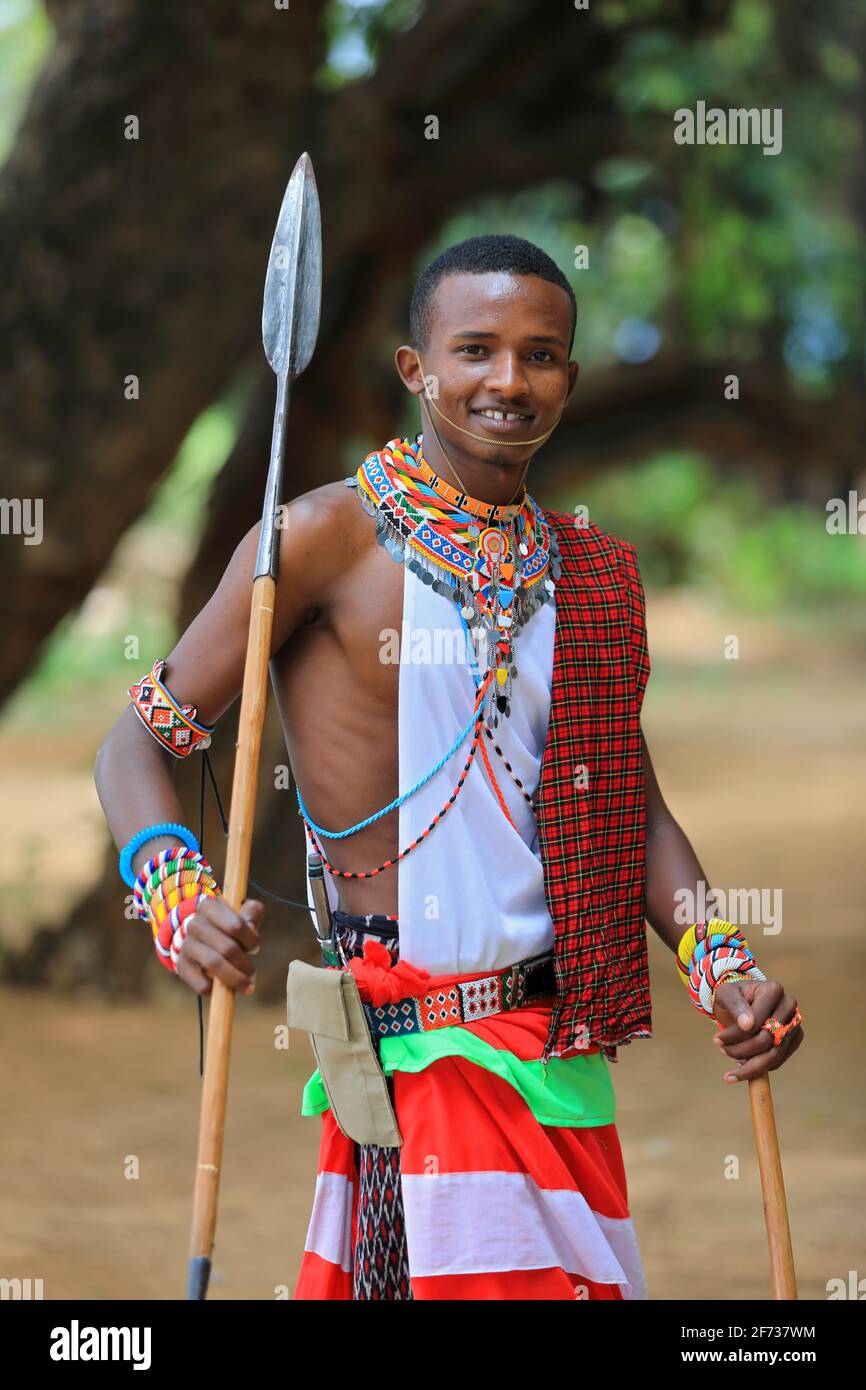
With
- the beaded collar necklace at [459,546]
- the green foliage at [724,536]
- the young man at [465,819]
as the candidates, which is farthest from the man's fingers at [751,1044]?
the green foliage at [724,536]

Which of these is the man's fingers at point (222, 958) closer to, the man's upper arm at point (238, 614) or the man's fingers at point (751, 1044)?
the man's upper arm at point (238, 614)

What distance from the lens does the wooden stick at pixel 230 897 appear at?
7.13 feet

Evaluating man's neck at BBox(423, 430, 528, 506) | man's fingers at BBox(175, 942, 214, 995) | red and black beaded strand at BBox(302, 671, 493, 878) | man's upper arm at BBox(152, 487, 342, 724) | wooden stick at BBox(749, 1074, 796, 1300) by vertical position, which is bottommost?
wooden stick at BBox(749, 1074, 796, 1300)

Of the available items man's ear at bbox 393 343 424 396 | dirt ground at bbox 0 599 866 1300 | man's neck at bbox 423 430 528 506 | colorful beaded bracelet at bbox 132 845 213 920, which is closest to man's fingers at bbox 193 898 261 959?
colorful beaded bracelet at bbox 132 845 213 920

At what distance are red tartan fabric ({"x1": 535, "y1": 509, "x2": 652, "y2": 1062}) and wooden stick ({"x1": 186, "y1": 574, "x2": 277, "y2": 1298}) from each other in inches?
20.8

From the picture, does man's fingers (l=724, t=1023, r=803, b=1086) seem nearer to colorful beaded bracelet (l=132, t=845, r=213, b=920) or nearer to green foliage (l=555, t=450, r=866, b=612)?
colorful beaded bracelet (l=132, t=845, r=213, b=920)

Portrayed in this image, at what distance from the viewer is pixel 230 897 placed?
7.49 feet

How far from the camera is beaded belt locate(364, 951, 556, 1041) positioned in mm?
2598

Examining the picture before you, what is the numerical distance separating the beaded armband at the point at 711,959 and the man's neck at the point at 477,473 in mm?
774

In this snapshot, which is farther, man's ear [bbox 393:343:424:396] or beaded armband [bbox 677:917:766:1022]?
man's ear [bbox 393:343:424:396]

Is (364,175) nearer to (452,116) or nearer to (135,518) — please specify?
(452,116)

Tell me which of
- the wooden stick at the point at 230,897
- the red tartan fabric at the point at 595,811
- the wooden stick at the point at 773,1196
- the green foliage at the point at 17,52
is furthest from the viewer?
the green foliage at the point at 17,52

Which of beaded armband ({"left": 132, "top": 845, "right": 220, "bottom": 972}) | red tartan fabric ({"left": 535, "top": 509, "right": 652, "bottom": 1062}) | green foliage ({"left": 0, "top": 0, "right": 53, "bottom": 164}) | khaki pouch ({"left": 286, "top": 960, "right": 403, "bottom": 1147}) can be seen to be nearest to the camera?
beaded armband ({"left": 132, "top": 845, "right": 220, "bottom": 972})

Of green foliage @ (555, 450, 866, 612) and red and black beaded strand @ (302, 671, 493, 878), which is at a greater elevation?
green foliage @ (555, 450, 866, 612)
